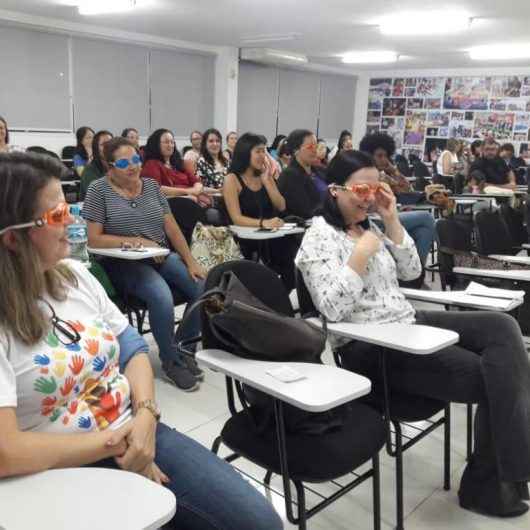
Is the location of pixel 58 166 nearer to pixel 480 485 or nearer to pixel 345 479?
pixel 345 479

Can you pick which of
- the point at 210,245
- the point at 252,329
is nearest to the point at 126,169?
the point at 210,245

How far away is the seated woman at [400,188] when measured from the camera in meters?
4.11

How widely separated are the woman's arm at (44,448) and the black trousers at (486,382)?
925 mm

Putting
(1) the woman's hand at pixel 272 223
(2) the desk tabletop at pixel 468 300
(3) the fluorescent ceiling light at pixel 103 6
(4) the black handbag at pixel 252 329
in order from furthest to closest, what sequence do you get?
(3) the fluorescent ceiling light at pixel 103 6, (1) the woman's hand at pixel 272 223, (2) the desk tabletop at pixel 468 300, (4) the black handbag at pixel 252 329

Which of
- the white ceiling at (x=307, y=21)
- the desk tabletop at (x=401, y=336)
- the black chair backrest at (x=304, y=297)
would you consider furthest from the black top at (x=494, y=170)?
the desk tabletop at (x=401, y=336)

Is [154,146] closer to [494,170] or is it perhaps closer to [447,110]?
[494,170]

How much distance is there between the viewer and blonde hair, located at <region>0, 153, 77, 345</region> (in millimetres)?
1075

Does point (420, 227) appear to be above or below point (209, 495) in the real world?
above

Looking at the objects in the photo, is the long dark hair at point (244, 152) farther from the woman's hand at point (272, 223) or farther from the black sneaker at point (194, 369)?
the black sneaker at point (194, 369)

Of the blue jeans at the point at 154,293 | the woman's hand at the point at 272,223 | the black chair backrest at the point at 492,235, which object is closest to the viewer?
the blue jeans at the point at 154,293

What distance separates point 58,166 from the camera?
119 cm

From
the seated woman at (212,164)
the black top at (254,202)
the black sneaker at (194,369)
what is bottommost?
the black sneaker at (194,369)

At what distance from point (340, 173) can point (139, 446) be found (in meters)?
1.28

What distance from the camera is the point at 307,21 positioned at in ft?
21.3
